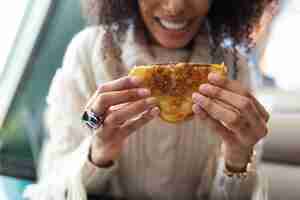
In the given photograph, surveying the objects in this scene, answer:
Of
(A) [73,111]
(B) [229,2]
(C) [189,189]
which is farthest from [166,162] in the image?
(B) [229,2]

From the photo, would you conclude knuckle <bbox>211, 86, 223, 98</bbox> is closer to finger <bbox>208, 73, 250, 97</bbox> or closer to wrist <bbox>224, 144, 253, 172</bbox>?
finger <bbox>208, 73, 250, 97</bbox>

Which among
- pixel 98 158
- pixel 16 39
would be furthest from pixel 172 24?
pixel 16 39

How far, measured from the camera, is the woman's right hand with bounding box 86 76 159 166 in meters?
0.55

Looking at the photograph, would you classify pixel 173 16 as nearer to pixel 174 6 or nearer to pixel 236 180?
pixel 174 6

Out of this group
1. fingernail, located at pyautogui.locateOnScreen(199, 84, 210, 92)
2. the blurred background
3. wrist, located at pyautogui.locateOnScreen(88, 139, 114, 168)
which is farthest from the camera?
the blurred background

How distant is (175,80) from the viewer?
567mm

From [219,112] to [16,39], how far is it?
459mm

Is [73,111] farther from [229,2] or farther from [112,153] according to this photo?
[229,2]

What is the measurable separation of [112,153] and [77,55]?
0.63ft

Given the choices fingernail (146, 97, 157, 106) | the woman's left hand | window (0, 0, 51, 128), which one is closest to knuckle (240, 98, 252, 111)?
the woman's left hand

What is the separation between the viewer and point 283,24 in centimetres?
78

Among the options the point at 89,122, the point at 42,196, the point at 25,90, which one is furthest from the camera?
the point at 25,90

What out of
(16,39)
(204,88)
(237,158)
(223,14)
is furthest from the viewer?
(16,39)

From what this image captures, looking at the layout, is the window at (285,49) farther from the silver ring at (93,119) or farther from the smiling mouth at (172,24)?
the silver ring at (93,119)
